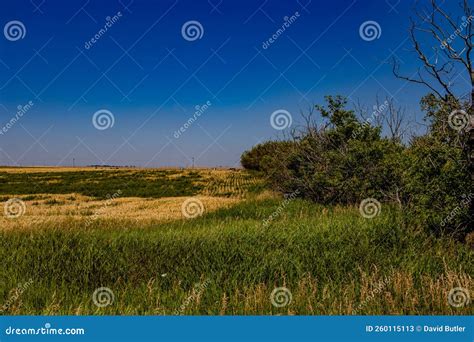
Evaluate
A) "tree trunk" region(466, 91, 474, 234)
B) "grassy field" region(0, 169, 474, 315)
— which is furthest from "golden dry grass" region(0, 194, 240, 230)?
"tree trunk" region(466, 91, 474, 234)

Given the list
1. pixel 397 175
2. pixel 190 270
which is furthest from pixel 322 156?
pixel 190 270

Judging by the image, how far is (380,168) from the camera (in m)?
14.1

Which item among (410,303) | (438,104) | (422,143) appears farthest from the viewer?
(422,143)

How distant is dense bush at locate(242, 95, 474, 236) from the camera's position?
8.98 metres

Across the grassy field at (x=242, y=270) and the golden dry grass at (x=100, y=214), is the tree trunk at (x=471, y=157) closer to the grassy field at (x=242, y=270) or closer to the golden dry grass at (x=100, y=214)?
the grassy field at (x=242, y=270)

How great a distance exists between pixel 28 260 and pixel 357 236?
239 inches

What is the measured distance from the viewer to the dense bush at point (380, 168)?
8977mm

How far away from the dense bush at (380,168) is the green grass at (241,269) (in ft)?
2.32

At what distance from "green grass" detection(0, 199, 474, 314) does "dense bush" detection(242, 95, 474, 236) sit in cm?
71

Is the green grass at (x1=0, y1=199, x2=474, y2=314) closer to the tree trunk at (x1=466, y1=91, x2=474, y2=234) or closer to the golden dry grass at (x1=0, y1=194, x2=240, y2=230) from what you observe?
the tree trunk at (x1=466, y1=91, x2=474, y2=234)

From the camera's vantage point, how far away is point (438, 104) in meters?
8.67

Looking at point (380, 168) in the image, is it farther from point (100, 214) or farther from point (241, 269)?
point (100, 214)

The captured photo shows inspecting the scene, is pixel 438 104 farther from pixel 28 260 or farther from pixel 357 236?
pixel 28 260

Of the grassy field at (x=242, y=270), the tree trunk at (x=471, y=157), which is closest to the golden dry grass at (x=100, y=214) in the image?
the grassy field at (x=242, y=270)
